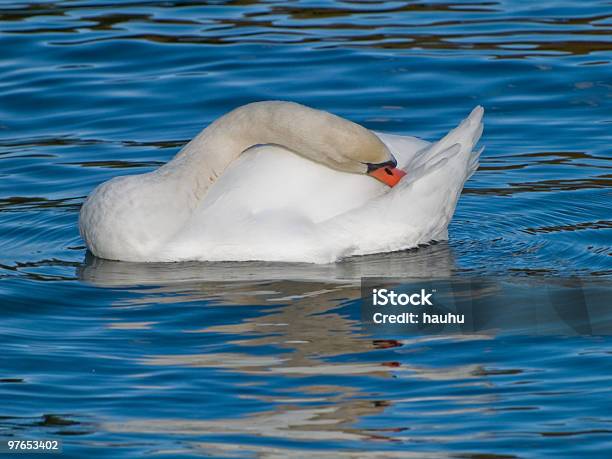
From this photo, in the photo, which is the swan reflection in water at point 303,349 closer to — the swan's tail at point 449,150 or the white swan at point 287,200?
the white swan at point 287,200

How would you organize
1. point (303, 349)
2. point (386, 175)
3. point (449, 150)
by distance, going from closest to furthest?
point (303, 349) < point (386, 175) < point (449, 150)

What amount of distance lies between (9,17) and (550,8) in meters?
5.80

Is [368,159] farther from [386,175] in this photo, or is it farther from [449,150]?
[449,150]

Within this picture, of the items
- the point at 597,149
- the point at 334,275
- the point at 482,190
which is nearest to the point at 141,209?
the point at 334,275

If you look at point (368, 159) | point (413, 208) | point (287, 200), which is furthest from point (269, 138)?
point (413, 208)

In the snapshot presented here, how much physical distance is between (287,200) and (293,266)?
41 centimetres

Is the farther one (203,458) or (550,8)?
(550,8)

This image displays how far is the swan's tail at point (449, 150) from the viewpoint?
9.43 meters

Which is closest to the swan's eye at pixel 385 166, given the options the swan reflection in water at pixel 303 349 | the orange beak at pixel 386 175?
A: the orange beak at pixel 386 175

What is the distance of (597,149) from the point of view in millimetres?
11906

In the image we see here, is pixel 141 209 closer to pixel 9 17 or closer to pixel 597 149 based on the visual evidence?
pixel 597 149

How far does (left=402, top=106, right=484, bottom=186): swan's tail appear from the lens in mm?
9430

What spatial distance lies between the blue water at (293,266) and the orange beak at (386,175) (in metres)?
0.50

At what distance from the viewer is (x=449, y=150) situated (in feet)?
31.3
